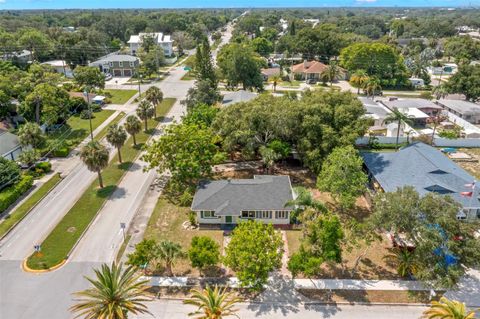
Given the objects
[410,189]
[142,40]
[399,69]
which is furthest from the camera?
[142,40]

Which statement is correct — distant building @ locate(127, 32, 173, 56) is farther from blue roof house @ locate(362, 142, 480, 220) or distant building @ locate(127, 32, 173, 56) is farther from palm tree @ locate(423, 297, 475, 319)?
palm tree @ locate(423, 297, 475, 319)

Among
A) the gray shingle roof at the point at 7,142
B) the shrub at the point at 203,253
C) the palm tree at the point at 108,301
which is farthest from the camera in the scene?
the gray shingle roof at the point at 7,142

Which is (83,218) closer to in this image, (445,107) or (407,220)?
(407,220)

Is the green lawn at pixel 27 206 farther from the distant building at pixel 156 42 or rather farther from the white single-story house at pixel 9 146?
the distant building at pixel 156 42

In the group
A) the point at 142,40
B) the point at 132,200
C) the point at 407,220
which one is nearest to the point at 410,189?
the point at 407,220

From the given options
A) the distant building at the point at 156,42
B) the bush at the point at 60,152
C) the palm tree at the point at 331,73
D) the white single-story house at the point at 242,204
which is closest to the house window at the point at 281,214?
the white single-story house at the point at 242,204

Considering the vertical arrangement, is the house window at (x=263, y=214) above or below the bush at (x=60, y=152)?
below

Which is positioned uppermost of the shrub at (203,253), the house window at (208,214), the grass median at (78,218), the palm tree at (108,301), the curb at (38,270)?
the palm tree at (108,301)
